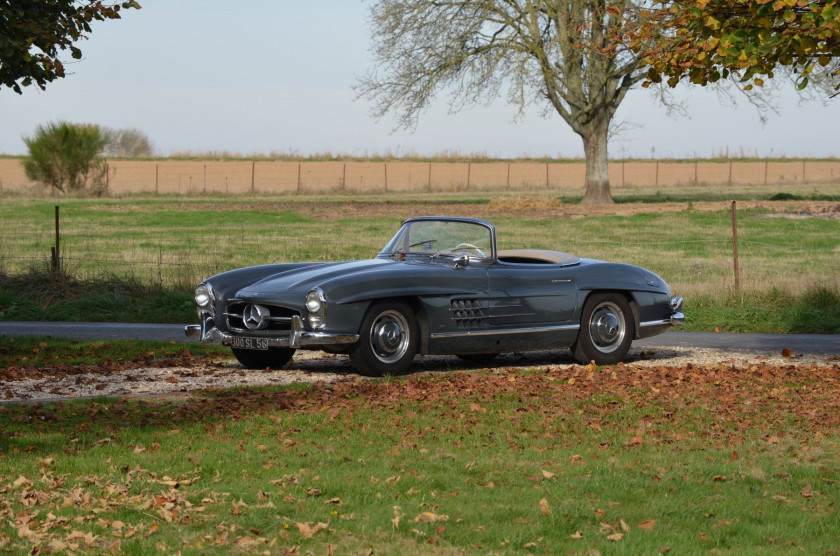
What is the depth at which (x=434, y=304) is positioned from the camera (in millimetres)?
10688

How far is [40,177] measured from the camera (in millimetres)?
53562

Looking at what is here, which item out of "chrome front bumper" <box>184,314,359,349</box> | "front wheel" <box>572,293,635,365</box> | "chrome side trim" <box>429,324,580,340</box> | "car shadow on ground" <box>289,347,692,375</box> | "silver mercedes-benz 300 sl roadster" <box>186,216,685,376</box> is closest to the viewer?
"chrome front bumper" <box>184,314,359,349</box>

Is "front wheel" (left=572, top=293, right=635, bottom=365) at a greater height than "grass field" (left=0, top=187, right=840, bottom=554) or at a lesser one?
greater

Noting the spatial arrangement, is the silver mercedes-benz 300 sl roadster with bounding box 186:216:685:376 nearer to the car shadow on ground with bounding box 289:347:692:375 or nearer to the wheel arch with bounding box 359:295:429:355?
the wheel arch with bounding box 359:295:429:355

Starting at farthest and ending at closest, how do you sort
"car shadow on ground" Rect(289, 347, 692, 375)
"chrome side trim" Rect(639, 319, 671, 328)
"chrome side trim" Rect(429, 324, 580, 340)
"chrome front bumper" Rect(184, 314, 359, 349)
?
1. "chrome side trim" Rect(639, 319, 671, 328)
2. "car shadow on ground" Rect(289, 347, 692, 375)
3. "chrome side trim" Rect(429, 324, 580, 340)
4. "chrome front bumper" Rect(184, 314, 359, 349)

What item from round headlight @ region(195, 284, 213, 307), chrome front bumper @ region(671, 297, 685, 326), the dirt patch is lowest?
the dirt patch

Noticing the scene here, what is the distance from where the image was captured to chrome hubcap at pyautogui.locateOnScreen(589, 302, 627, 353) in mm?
11852

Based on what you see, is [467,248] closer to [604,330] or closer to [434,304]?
[434,304]

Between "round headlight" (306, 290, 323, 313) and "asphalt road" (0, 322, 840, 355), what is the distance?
4084 millimetres

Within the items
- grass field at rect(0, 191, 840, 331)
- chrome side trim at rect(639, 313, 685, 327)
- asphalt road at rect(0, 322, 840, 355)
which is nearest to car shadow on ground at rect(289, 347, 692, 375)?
chrome side trim at rect(639, 313, 685, 327)

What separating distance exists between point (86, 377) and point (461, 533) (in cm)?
621

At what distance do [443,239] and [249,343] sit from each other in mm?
2352

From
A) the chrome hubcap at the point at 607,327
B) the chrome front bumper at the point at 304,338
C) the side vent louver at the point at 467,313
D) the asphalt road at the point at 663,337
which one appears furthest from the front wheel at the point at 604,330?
the chrome front bumper at the point at 304,338

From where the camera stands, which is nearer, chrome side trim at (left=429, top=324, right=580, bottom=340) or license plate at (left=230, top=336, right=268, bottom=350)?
license plate at (left=230, top=336, right=268, bottom=350)
